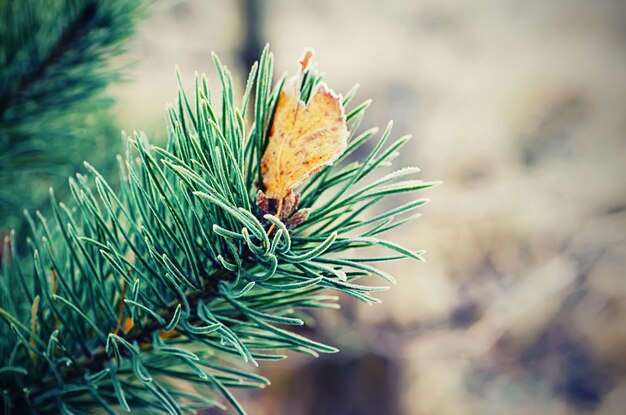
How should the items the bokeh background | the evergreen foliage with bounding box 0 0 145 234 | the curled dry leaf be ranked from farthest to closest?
the bokeh background
the evergreen foliage with bounding box 0 0 145 234
the curled dry leaf

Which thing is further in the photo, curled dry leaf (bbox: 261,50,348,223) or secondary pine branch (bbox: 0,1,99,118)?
secondary pine branch (bbox: 0,1,99,118)

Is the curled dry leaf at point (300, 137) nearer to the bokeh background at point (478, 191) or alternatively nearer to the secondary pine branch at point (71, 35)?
the secondary pine branch at point (71, 35)

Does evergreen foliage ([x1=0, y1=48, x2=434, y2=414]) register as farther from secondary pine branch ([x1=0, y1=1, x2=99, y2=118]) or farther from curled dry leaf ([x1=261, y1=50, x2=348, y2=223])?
secondary pine branch ([x1=0, y1=1, x2=99, y2=118])

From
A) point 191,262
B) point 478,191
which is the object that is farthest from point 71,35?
point 478,191

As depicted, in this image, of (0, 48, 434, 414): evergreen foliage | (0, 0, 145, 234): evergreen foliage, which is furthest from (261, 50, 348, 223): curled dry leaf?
(0, 0, 145, 234): evergreen foliage

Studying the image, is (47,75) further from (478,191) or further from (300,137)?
(478,191)

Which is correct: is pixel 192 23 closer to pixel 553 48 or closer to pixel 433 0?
pixel 433 0

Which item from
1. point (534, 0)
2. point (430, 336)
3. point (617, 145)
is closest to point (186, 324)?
point (430, 336)
